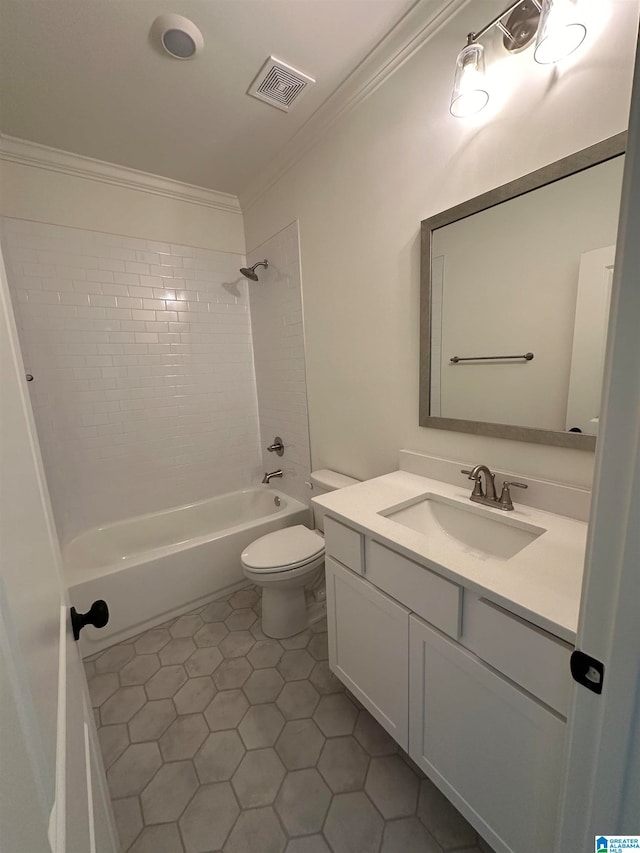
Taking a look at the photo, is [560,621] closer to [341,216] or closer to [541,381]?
[541,381]

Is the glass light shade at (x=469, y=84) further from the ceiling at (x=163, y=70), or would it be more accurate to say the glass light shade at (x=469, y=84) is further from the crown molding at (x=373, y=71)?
the ceiling at (x=163, y=70)

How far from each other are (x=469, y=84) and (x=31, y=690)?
5.56 ft

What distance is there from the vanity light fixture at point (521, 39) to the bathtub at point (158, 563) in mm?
2114

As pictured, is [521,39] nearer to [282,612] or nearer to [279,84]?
[279,84]

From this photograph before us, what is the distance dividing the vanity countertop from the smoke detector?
5.85ft

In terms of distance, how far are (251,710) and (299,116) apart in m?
2.71

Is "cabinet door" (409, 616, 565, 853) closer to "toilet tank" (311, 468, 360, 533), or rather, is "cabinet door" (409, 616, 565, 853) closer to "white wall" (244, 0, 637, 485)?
"white wall" (244, 0, 637, 485)

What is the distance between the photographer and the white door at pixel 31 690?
23cm

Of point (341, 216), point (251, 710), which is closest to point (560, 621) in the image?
point (251, 710)

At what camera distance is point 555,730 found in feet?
2.24

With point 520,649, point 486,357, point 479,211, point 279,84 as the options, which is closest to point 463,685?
point 520,649

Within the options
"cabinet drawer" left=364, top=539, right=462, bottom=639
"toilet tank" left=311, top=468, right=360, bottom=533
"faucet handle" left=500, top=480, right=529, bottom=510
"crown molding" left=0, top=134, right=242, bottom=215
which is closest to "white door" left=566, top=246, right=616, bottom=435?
Result: "faucet handle" left=500, top=480, right=529, bottom=510

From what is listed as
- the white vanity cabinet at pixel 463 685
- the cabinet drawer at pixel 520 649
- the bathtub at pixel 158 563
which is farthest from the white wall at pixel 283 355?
the cabinet drawer at pixel 520 649

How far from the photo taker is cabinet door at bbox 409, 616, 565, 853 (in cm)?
72
